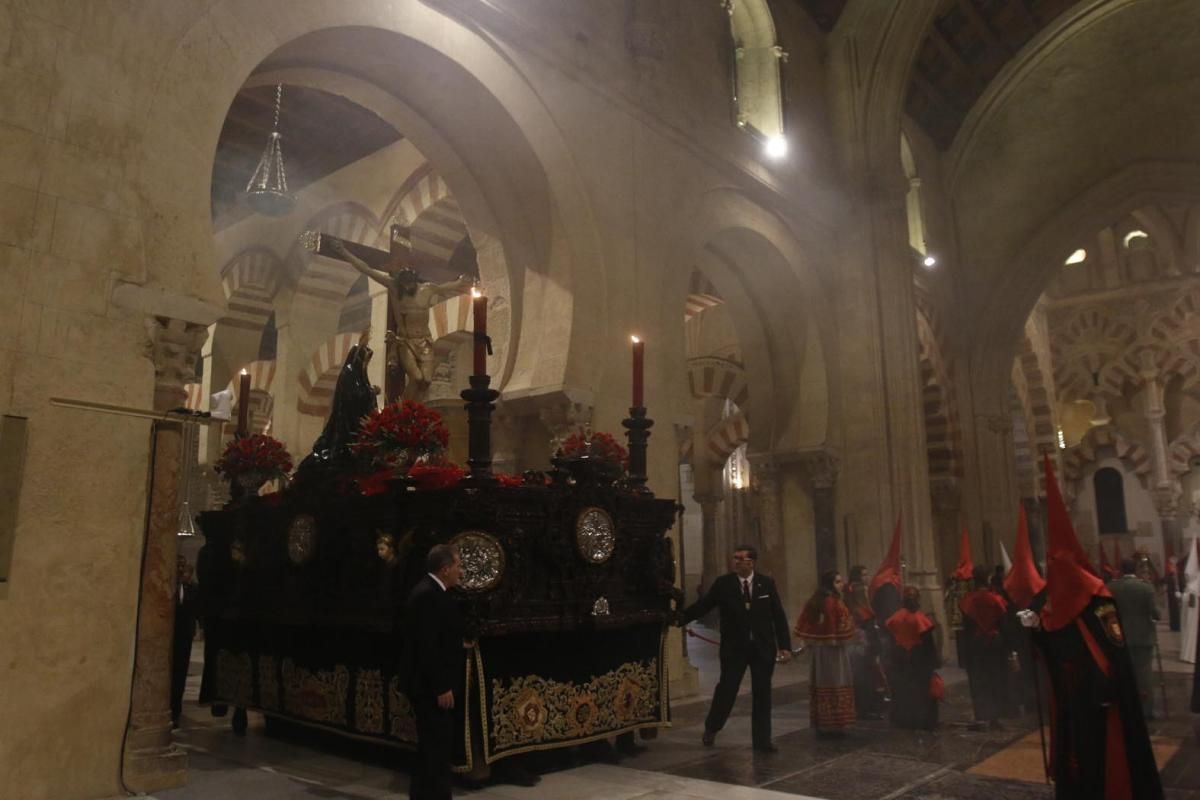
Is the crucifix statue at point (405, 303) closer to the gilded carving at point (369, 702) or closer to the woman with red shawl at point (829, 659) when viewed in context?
the gilded carving at point (369, 702)

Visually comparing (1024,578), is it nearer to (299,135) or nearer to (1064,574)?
(1064,574)

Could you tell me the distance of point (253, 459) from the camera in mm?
5715

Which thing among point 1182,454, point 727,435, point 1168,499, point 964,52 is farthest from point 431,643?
point 1182,454

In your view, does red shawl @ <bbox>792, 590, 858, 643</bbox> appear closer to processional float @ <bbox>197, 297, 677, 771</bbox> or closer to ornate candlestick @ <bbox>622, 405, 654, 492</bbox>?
processional float @ <bbox>197, 297, 677, 771</bbox>

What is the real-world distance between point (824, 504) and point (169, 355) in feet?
25.9

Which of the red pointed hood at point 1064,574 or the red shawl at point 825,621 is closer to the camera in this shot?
the red pointed hood at point 1064,574

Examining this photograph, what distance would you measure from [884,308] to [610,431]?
5.45 m

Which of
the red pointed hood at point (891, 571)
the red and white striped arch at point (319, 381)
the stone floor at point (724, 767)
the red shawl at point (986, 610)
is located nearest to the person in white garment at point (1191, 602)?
the stone floor at point (724, 767)

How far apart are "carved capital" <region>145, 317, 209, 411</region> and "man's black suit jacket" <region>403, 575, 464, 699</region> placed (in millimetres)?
1695

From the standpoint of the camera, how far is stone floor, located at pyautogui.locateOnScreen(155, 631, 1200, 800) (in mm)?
4188

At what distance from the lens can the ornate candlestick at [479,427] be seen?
4.16m

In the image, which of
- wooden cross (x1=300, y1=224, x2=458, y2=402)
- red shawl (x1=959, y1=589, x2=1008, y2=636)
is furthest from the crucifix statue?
red shawl (x1=959, y1=589, x2=1008, y2=636)

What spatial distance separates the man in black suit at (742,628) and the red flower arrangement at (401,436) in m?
1.84

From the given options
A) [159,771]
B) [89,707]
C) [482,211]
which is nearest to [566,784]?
[159,771]
